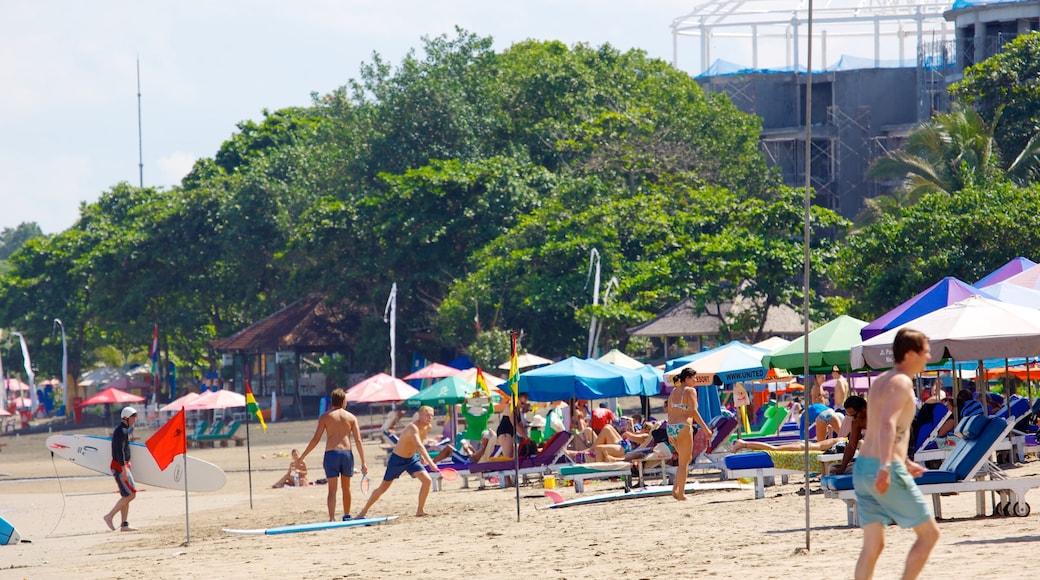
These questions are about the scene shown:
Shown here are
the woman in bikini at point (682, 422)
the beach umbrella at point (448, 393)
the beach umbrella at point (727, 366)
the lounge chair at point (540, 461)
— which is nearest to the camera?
the woman in bikini at point (682, 422)

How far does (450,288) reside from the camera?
42.9m

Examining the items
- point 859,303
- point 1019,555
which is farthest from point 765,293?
point 1019,555

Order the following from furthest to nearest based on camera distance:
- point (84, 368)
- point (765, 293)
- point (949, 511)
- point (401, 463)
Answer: point (84, 368) < point (765, 293) < point (401, 463) < point (949, 511)

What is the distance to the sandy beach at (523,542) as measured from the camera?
8.80 m

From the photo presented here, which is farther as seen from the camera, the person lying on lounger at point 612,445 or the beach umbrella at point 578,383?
the beach umbrella at point 578,383

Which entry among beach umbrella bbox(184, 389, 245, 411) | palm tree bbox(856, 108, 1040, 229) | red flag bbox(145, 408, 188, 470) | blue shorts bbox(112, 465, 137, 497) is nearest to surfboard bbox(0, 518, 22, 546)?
blue shorts bbox(112, 465, 137, 497)

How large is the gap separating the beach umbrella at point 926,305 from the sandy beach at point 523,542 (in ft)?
6.44

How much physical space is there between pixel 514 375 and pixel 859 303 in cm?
1646

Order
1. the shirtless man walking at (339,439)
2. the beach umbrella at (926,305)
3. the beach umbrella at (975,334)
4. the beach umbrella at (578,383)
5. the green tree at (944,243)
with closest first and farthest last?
the beach umbrella at (975,334) < the shirtless man walking at (339,439) < the beach umbrella at (926,305) < the beach umbrella at (578,383) < the green tree at (944,243)

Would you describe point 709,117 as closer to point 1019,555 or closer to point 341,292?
point 341,292

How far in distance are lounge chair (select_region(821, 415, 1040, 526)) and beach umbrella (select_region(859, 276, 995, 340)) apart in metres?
3.85

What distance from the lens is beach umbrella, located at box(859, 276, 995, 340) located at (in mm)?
14336

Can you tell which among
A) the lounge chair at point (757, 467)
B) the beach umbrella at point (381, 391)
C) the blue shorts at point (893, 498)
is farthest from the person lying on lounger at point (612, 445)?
the blue shorts at point (893, 498)

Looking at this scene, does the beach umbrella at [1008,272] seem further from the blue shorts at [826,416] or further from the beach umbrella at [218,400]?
the beach umbrella at [218,400]
